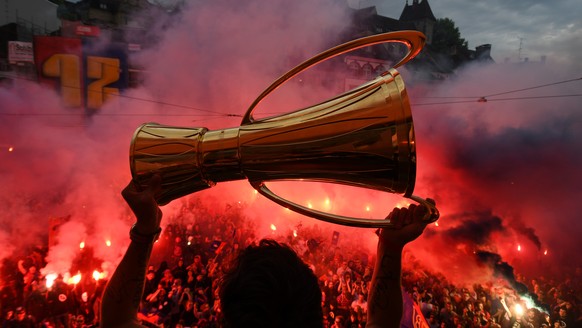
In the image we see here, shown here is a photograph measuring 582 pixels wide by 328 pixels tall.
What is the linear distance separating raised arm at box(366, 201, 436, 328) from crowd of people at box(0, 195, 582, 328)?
358 centimetres

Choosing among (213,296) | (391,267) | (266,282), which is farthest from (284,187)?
(266,282)

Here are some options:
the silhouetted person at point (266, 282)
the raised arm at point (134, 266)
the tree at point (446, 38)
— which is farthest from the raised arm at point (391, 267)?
the tree at point (446, 38)

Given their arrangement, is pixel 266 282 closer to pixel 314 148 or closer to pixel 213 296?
pixel 314 148

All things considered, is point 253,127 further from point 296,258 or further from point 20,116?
point 20,116

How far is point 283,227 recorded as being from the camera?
11.9 metres

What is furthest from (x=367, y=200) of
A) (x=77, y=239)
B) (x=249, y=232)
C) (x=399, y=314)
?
(x=399, y=314)

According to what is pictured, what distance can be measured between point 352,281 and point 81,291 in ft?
16.7

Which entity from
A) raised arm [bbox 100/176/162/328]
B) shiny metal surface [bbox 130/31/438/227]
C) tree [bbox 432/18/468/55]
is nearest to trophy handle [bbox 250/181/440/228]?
shiny metal surface [bbox 130/31/438/227]

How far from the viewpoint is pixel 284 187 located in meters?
13.0

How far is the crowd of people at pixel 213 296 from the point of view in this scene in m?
5.91

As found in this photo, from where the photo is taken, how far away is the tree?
19766 millimetres

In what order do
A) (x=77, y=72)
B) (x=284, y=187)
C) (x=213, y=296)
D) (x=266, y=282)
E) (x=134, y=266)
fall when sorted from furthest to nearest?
(x=284, y=187) → (x=77, y=72) → (x=213, y=296) → (x=134, y=266) → (x=266, y=282)

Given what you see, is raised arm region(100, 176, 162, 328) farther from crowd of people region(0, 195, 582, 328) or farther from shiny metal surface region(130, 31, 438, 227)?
crowd of people region(0, 195, 582, 328)

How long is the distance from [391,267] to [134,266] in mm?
856
